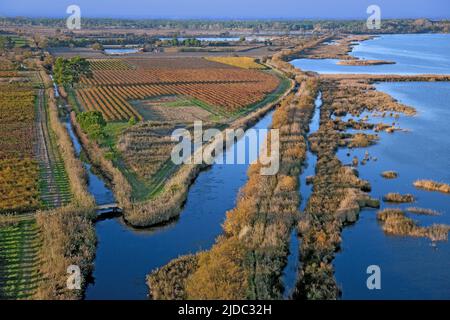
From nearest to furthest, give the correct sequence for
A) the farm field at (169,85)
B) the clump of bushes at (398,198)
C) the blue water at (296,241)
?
1. the blue water at (296,241)
2. the clump of bushes at (398,198)
3. the farm field at (169,85)

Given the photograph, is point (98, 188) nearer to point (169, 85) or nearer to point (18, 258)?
point (18, 258)

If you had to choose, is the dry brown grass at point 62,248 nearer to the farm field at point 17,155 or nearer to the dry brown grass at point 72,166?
the dry brown grass at point 72,166

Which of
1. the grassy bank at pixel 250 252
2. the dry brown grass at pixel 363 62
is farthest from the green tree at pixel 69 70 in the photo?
the dry brown grass at pixel 363 62

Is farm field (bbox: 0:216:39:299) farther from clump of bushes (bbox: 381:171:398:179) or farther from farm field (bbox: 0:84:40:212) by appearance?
clump of bushes (bbox: 381:171:398:179)

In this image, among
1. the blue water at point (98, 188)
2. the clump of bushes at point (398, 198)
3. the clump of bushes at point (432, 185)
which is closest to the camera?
the blue water at point (98, 188)

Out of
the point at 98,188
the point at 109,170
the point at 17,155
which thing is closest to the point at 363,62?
the point at 109,170

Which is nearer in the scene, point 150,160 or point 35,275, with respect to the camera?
point 35,275
